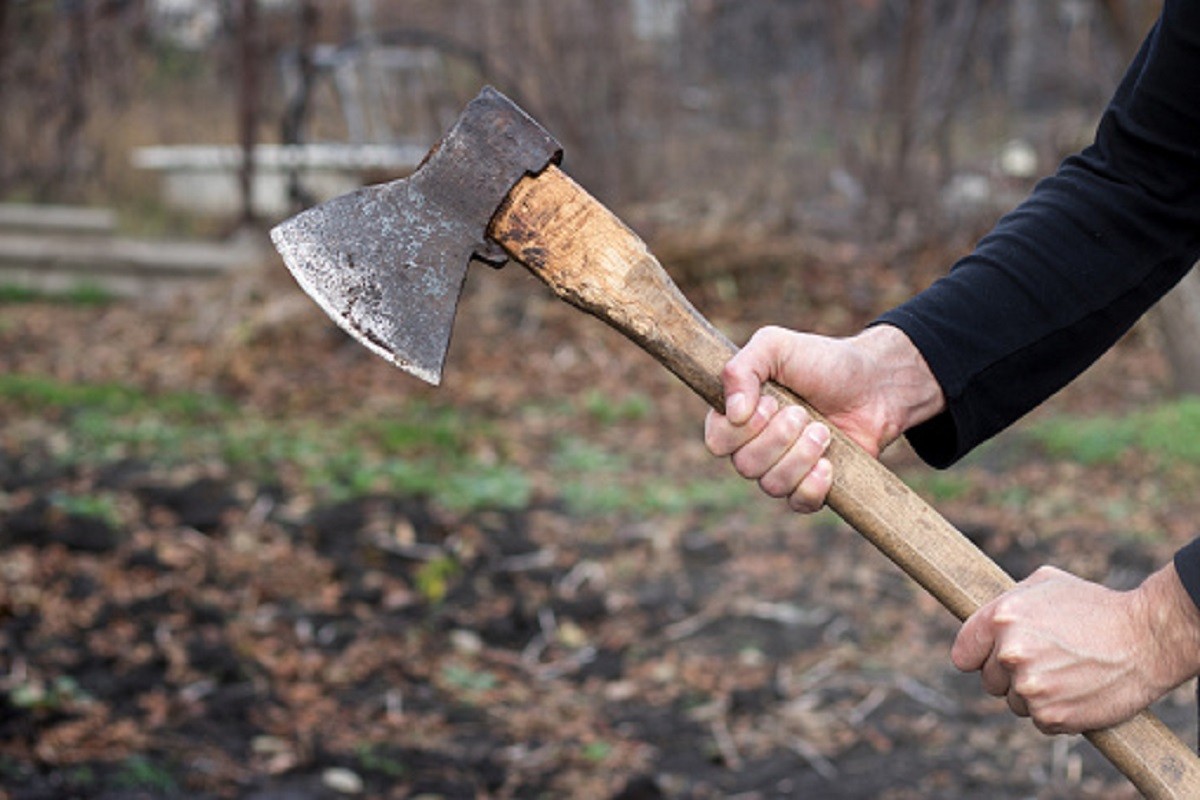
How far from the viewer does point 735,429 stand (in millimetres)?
1869

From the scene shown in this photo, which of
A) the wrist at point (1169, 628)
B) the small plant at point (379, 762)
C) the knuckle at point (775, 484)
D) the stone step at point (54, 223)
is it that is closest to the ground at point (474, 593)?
the small plant at point (379, 762)

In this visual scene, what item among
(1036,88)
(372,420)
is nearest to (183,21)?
(372,420)

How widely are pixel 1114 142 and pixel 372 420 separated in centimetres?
473

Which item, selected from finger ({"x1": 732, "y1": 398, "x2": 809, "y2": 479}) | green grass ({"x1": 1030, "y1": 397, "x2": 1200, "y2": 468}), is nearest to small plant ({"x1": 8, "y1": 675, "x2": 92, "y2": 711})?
finger ({"x1": 732, "y1": 398, "x2": 809, "y2": 479})

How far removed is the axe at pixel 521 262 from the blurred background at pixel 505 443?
71.8 inches

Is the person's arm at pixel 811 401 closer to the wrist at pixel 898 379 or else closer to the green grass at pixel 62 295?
the wrist at pixel 898 379

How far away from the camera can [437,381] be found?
73.2 inches

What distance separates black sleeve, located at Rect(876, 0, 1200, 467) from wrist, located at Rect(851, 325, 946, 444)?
0.02 metres

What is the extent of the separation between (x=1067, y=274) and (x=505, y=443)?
14.3 feet

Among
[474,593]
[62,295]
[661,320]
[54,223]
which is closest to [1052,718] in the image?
[661,320]

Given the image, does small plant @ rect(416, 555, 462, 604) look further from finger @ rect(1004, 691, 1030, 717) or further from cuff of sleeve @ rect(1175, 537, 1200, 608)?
cuff of sleeve @ rect(1175, 537, 1200, 608)

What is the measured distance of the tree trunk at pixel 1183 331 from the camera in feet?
20.9

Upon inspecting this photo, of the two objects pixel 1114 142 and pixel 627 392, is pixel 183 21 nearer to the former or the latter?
pixel 627 392

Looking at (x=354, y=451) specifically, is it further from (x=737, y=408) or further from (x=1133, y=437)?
(x=737, y=408)
